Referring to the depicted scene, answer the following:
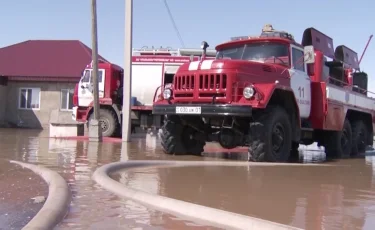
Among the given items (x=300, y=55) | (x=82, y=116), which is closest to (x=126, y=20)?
(x=82, y=116)

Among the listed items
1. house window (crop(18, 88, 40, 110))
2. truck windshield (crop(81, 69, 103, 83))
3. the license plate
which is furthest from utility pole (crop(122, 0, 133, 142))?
house window (crop(18, 88, 40, 110))

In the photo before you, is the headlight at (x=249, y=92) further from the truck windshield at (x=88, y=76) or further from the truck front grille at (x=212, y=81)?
the truck windshield at (x=88, y=76)

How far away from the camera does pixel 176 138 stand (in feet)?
32.6

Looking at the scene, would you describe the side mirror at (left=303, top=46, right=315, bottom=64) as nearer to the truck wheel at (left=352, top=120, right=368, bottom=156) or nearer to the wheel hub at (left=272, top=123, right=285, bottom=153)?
the wheel hub at (left=272, top=123, right=285, bottom=153)

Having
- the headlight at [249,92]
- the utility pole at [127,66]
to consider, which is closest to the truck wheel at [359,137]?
the headlight at [249,92]

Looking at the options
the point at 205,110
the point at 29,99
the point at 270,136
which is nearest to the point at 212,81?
the point at 205,110

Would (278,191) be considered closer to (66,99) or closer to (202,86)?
(202,86)

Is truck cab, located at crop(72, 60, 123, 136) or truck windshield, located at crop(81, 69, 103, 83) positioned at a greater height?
truck windshield, located at crop(81, 69, 103, 83)

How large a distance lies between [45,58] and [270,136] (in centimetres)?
2348

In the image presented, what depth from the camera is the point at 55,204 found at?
418 centimetres

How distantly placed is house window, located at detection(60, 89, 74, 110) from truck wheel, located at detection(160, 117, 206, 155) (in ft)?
58.1

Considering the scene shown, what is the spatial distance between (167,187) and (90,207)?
4.72ft

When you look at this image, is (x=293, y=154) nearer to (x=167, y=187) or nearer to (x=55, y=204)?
(x=167, y=187)

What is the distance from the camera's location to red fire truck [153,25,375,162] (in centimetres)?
857
